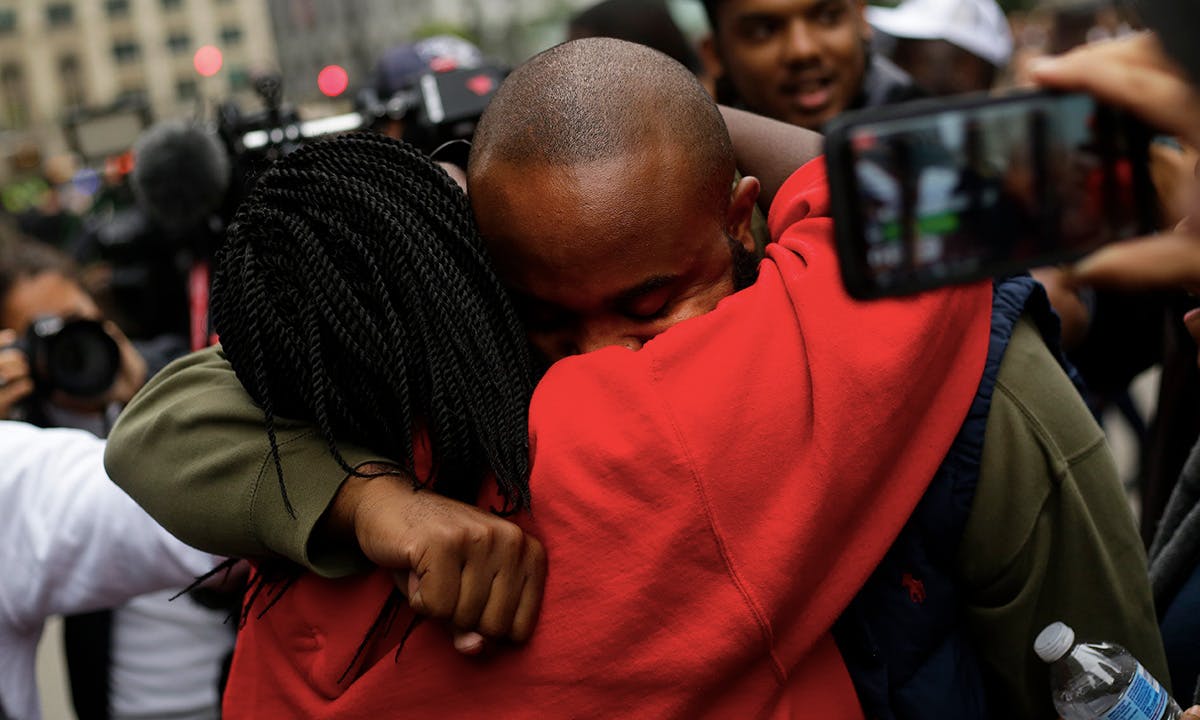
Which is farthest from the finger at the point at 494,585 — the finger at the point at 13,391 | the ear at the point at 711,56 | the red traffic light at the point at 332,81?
the red traffic light at the point at 332,81

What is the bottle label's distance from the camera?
132 cm

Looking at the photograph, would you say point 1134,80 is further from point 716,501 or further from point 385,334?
point 385,334

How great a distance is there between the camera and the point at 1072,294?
2279mm

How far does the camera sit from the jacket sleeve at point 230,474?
124cm

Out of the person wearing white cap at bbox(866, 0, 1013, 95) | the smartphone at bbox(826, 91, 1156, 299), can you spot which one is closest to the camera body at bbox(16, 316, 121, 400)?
the smartphone at bbox(826, 91, 1156, 299)

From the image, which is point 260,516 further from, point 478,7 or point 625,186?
point 478,7

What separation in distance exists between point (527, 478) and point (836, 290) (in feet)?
1.27

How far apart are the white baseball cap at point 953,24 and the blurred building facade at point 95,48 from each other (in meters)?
64.2

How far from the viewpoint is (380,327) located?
48.7 inches

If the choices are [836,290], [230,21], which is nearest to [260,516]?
[836,290]

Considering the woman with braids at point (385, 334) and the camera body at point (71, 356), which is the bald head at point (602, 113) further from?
the camera body at point (71, 356)

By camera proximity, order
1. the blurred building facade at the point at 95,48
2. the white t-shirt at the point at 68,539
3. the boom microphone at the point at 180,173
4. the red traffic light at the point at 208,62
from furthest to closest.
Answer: the blurred building facade at the point at 95,48 → the red traffic light at the point at 208,62 → the boom microphone at the point at 180,173 → the white t-shirt at the point at 68,539

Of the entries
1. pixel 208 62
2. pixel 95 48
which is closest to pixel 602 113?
pixel 208 62

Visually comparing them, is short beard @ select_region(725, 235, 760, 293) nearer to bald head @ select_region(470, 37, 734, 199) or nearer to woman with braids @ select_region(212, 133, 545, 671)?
bald head @ select_region(470, 37, 734, 199)
